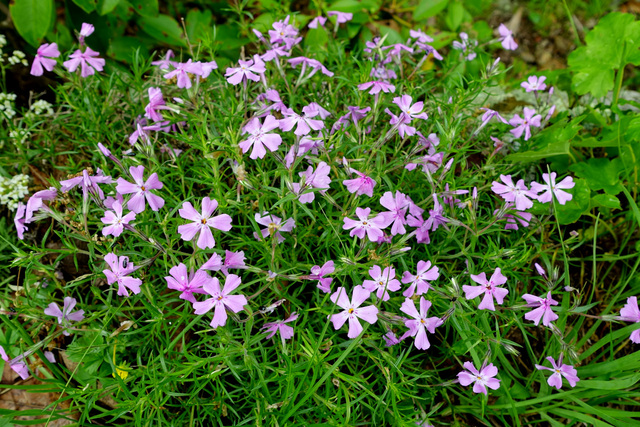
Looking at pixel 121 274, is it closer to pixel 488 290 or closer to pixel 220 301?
Result: pixel 220 301

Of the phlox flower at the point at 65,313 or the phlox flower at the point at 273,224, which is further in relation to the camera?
the phlox flower at the point at 65,313

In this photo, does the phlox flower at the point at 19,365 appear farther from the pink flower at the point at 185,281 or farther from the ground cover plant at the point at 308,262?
the pink flower at the point at 185,281

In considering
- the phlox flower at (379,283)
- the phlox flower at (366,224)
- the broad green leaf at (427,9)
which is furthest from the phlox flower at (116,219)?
the broad green leaf at (427,9)

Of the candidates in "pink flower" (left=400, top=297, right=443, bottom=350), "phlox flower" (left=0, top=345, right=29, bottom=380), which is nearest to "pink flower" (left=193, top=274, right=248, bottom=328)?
"pink flower" (left=400, top=297, right=443, bottom=350)

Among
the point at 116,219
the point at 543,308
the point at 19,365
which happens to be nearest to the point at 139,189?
the point at 116,219

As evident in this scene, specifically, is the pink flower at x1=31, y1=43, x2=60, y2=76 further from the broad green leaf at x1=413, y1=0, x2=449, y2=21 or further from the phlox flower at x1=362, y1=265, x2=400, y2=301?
the broad green leaf at x1=413, y1=0, x2=449, y2=21

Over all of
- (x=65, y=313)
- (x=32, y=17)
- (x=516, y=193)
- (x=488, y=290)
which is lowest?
(x=65, y=313)

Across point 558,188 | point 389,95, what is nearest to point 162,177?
point 389,95

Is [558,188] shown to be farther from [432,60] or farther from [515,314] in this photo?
[432,60]
